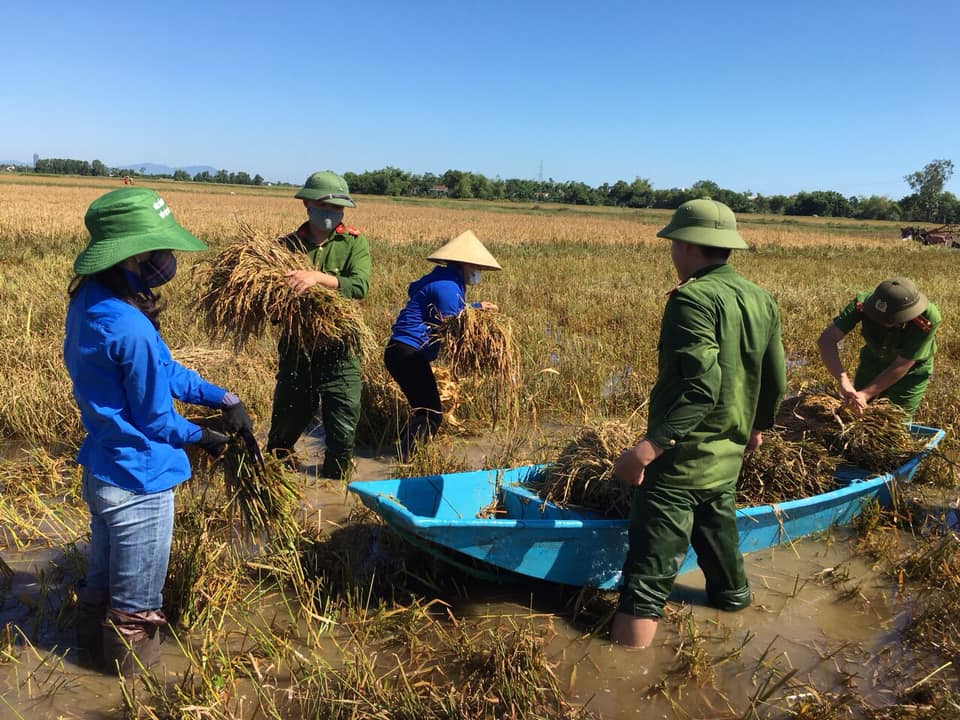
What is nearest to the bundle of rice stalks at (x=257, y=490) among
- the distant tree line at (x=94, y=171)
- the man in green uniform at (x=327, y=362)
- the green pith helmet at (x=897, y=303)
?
the man in green uniform at (x=327, y=362)

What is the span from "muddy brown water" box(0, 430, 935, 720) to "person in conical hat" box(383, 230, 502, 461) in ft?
4.76

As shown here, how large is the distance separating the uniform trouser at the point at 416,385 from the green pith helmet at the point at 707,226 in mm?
2059

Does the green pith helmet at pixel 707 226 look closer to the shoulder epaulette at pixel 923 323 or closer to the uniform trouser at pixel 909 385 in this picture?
the shoulder epaulette at pixel 923 323

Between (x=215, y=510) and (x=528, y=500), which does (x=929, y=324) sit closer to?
(x=528, y=500)

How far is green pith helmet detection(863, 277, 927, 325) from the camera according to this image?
407 centimetres

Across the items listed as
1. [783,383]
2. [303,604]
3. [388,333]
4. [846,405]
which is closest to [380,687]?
[303,604]

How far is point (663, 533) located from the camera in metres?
2.82

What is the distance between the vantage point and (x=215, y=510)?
3402mm

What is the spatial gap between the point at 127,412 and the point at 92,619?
3.08ft

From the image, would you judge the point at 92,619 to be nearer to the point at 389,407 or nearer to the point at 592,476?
the point at 592,476

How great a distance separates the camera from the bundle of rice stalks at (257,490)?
9.53ft

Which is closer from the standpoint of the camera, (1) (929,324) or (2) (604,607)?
(2) (604,607)

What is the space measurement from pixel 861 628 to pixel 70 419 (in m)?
5.13

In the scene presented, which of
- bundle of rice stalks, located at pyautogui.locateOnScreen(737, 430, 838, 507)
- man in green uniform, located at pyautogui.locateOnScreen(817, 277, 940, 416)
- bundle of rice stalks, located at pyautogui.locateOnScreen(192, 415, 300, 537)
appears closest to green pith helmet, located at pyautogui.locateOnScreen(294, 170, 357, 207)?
bundle of rice stalks, located at pyautogui.locateOnScreen(192, 415, 300, 537)
